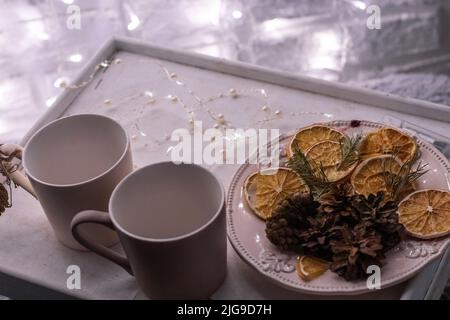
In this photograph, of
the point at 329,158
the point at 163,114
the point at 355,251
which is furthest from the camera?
the point at 163,114

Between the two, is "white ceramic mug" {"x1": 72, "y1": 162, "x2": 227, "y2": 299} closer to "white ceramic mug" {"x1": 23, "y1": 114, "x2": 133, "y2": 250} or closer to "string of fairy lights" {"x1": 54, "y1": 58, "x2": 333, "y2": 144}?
"white ceramic mug" {"x1": 23, "y1": 114, "x2": 133, "y2": 250}

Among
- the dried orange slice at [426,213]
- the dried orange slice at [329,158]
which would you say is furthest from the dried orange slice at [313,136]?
the dried orange slice at [426,213]

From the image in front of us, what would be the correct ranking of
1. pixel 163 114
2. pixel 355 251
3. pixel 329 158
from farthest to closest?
1. pixel 163 114
2. pixel 329 158
3. pixel 355 251

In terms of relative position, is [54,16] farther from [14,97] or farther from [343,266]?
[343,266]

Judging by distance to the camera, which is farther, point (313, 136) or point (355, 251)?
point (313, 136)

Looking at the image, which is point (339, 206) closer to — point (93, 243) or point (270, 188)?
point (270, 188)

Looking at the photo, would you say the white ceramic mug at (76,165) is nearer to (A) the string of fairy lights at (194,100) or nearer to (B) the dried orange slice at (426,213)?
(A) the string of fairy lights at (194,100)

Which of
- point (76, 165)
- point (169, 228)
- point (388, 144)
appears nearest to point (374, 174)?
point (388, 144)
